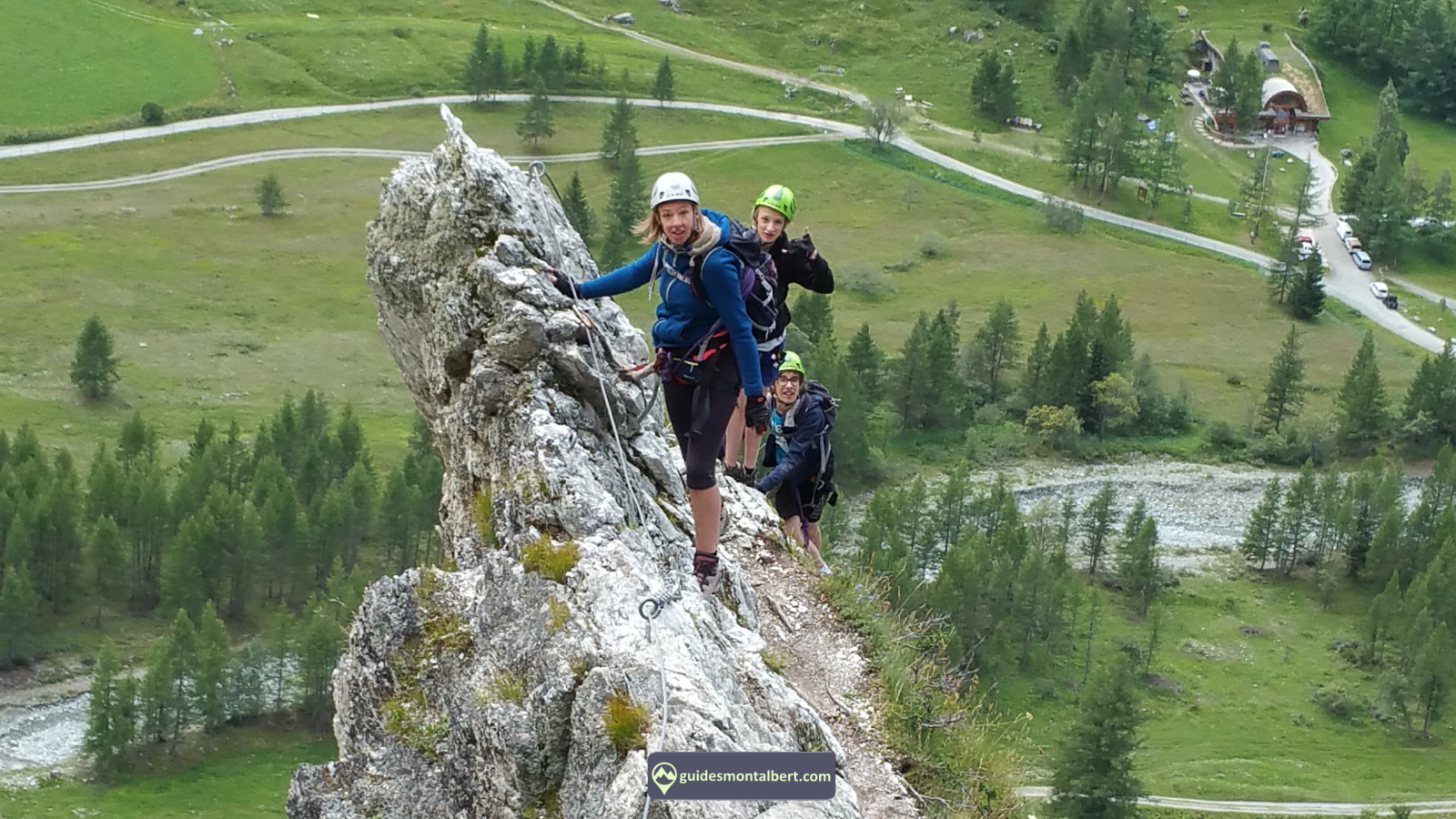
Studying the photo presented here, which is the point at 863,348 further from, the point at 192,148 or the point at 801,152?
the point at 192,148

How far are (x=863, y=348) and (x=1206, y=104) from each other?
83048mm

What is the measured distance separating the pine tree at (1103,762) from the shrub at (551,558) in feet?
225

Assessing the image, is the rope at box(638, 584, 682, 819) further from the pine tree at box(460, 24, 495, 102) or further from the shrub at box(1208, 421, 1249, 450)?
the pine tree at box(460, 24, 495, 102)

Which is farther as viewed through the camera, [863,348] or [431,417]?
[863,348]

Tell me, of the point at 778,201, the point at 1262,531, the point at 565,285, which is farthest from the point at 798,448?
the point at 1262,531

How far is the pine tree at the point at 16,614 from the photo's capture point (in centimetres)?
9662

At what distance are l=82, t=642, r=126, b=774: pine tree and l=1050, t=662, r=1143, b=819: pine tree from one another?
51.2 m

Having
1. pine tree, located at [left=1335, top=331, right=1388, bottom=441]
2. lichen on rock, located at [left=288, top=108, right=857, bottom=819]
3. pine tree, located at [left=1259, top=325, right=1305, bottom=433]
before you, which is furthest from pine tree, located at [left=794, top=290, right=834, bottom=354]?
lichen on rock, located at [left=288, top=108, right=857, bottom=819]

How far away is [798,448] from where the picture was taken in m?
23.1

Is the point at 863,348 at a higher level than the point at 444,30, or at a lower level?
lower

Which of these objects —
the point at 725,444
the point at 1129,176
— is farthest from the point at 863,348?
the point at 725,444

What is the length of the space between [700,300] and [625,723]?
4957mm

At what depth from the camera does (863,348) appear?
138625 mm

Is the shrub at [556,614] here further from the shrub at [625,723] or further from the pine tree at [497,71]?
the pine tree at [497,71]
